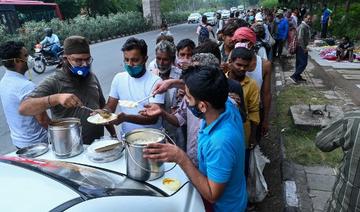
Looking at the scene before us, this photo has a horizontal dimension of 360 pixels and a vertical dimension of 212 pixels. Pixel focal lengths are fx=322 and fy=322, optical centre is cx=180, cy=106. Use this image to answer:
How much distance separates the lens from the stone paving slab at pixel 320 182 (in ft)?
12.0

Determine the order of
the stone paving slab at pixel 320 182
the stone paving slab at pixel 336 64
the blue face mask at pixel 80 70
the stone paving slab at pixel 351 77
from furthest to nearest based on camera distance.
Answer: the stone paving slab at pixel 336 64 → the stone paving slab at pixel 351 77 → the stone paving slab at pixel 320 182 → the blue face mask at pixel 80 70

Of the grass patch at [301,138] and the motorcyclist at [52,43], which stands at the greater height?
the motorcyclist at [52,43]

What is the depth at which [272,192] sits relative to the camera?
3.77 metres

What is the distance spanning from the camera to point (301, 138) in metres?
4.95

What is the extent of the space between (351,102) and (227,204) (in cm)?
596

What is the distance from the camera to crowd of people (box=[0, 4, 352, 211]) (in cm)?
169

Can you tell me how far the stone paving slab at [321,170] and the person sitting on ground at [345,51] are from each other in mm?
8596

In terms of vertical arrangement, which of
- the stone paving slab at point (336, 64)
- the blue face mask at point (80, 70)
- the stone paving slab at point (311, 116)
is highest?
the blue face mask at point (80, 70)

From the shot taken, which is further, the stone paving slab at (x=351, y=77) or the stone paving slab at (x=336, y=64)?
the stone paving slab at (x=336, y=64)

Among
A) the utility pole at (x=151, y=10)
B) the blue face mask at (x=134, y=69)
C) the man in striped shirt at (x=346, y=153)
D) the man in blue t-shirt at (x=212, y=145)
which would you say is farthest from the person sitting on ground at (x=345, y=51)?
the utility pole at (x=151, y=10)

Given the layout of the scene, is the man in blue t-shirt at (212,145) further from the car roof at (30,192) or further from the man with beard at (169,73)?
the man with beard at (169,73)

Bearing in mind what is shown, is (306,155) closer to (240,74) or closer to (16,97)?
(240,74)

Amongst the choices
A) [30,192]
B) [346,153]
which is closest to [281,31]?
[346,153]

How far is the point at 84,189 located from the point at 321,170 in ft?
11.2
